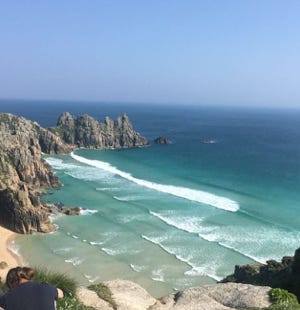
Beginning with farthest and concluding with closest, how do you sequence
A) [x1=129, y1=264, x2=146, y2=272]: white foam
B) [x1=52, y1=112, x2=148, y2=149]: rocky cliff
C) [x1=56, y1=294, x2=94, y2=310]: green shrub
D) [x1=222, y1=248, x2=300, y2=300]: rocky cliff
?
[x1=52, y1=112, x2=148, y2=149]: rocky cliff
[x1=129, y1=264, x2=146, y2=272]: white foam
[x1=222, y1=248, x2=300, y2=300]: rocky cliff
[x1=56, y1=294, x2=94, y2=310]: green shrub

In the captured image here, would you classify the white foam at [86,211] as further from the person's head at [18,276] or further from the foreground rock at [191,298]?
the person's head at [18,276]

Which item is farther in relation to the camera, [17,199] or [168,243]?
[17,199]

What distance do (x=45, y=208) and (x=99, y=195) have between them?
11115 mm

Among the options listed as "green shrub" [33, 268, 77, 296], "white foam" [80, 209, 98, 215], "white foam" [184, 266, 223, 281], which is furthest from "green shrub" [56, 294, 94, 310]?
"white foam" [80, 209, 98, 215]

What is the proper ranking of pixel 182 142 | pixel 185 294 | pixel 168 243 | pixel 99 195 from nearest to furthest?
pixel 185 294, pixel 168 243, pixel 99 195, pixel 182 142

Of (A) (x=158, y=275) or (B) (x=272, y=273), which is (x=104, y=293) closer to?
(B) (x=272, y=273)

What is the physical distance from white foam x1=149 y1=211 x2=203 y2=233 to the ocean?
0.12 m

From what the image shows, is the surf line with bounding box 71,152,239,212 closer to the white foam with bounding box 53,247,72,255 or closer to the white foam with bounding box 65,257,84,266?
the white foam with bounding box 53,247,72,255

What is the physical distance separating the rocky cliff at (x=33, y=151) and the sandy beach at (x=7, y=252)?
1.37 meters

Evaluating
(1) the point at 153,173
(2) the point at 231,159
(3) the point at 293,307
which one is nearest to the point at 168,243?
(3) the point at 293,307

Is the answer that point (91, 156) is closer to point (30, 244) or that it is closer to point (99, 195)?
point (99, 195)

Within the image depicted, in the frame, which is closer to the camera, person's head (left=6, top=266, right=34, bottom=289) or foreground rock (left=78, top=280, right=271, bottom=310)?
person's head (left=6, top=266, right=34, bottom=289)

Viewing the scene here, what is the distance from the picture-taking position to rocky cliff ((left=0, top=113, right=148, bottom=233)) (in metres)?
56.2

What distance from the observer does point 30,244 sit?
51.1 meters
